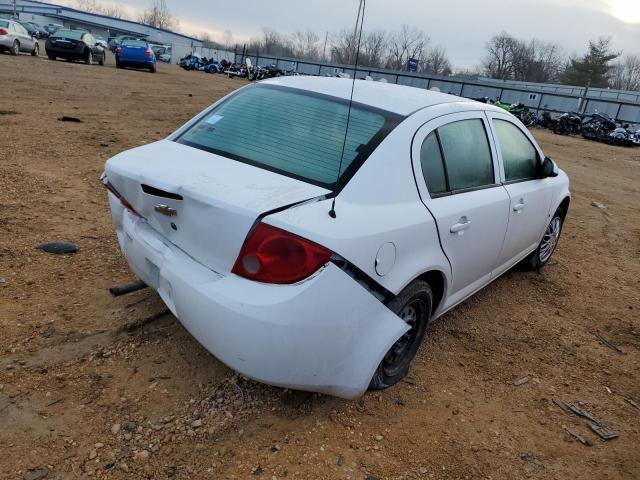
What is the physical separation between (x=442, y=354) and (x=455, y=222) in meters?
0.97

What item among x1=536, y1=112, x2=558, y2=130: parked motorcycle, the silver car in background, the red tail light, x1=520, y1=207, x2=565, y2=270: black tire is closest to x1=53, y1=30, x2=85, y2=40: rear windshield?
the silver car in background

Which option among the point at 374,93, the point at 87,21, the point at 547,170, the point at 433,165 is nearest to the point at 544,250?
the point at 547,170

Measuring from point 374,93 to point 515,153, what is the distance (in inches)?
54.3

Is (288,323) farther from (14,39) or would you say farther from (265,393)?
(14,39)

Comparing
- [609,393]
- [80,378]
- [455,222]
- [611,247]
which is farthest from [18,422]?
[611,247]

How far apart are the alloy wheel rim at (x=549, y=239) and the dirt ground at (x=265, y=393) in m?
0.29

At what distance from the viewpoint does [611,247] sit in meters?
6.15

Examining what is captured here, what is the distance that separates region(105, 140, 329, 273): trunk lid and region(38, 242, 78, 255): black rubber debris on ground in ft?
4.88

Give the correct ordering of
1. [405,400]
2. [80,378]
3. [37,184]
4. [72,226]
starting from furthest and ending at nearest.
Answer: [37,184] → [72,226] → [405,400] → [80,378]

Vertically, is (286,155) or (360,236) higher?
(286,155)

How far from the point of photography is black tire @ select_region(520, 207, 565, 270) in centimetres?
467

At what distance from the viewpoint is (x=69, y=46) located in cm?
2134

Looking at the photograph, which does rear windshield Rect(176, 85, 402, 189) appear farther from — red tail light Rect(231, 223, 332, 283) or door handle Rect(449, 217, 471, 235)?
door handle Rect(449, 217, 471, 235)

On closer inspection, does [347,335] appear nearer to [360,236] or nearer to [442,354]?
[360,236]
